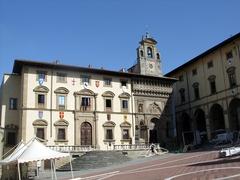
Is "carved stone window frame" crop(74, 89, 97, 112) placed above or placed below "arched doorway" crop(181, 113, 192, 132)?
above

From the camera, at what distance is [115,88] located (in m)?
44.4

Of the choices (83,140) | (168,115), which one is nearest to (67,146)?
(83,140)

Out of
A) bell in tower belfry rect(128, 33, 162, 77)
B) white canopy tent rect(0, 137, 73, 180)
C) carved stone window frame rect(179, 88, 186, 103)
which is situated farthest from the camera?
bell in tower belfry rect(128, 33, 162, 77)

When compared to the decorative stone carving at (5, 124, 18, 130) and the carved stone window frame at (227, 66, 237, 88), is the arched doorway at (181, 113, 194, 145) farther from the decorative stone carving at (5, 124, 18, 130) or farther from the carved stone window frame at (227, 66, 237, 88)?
the decorative stone carving at (5, 124, 18, 130)

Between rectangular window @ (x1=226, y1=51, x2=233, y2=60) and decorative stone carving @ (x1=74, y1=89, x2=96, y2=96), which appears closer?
decorative stone carving @ (x1=74, y1=89, x2=96, y2=96)

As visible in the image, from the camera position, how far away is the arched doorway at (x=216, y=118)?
4578 cm

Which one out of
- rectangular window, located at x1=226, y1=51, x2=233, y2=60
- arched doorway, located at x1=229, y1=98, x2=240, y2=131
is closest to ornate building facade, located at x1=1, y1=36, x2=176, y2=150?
arched doorway, located at x1=229, y1=98, x2=240, y2=131

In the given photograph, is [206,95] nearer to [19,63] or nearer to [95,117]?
[95,117]

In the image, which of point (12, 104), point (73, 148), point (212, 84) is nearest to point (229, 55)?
point (212, 84)

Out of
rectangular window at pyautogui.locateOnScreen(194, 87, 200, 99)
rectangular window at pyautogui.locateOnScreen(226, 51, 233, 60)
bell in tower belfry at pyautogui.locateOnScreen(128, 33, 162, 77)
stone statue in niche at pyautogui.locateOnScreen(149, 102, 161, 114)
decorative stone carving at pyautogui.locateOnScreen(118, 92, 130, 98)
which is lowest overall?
stone statue in niche at pyautogui.locateOnScreen(149, 102, 161, 114)

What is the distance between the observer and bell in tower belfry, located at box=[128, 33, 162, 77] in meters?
53.4

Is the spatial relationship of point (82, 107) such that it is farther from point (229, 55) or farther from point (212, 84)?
point (229, 55)

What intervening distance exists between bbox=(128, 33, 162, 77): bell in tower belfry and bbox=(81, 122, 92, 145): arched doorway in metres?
15.9

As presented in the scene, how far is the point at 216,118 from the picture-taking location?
1827 inches
